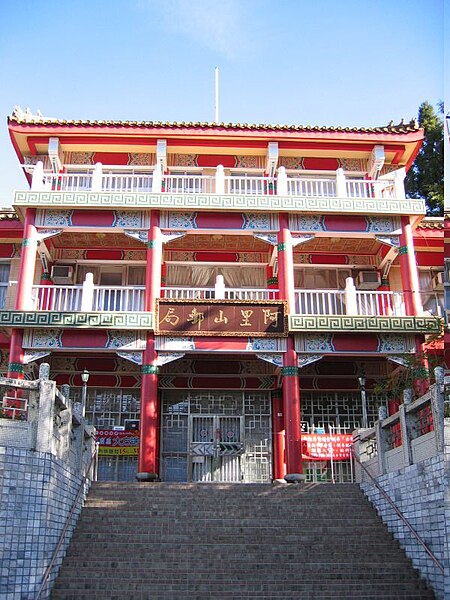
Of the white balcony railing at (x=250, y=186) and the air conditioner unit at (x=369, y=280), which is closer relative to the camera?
the white balcony railing at (x=250, y=186)

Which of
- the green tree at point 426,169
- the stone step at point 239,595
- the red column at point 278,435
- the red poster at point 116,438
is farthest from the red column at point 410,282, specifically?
the red poster at point 116,438

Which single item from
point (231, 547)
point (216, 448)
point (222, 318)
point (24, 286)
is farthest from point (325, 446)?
point (24, 286)

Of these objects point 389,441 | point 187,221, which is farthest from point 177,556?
point 187,221

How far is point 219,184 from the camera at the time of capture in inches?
631

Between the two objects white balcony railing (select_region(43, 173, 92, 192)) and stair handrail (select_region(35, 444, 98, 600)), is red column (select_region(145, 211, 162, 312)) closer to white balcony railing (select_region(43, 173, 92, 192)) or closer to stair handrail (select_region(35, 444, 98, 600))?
white balcony railing (select_region(43, 173, 92, 192))

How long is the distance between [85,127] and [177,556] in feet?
35.5

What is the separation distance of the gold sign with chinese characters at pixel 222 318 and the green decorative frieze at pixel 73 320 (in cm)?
49

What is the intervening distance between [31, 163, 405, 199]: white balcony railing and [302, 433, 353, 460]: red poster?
550 cm

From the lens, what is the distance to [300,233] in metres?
15.9

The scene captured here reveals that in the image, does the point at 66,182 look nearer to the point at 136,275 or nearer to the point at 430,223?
the point at 136,275

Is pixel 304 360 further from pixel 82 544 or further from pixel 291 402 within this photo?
pixel 82 544

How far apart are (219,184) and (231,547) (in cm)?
871

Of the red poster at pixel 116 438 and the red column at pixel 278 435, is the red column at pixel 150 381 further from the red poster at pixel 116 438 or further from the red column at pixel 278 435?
the red column at pixel 278 435

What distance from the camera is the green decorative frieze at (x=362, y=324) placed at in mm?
14750
